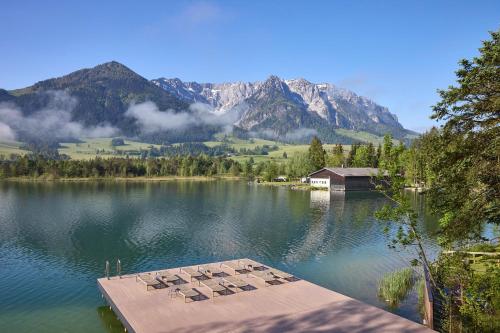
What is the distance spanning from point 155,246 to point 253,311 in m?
24.9

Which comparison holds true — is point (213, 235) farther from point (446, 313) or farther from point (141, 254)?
point (446, 313)

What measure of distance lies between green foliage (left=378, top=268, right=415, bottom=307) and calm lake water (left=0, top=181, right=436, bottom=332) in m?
0.70

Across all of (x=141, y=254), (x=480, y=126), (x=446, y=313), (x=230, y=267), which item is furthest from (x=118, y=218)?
(x=480, y=126)

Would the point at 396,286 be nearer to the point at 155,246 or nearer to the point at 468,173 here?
the point at 468,173


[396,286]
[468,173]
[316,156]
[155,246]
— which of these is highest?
[316,156]

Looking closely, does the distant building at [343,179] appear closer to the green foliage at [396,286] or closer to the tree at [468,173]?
the green foliage at [396,286]

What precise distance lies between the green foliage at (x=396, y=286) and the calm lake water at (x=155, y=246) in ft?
2.31

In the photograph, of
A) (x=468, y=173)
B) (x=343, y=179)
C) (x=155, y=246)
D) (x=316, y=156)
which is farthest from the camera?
(x=316, y=156)

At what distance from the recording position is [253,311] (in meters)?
23.7

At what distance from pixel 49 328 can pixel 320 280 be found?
1943 cm

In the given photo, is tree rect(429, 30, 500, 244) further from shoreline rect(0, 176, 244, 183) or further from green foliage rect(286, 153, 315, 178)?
shoreline rect(0, 176, 244, 183)

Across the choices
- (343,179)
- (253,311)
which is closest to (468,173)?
(253,311)

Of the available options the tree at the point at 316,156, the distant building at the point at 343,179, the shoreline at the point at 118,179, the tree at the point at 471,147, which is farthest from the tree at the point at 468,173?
the shoreline at the point at 118,179

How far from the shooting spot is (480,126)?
19453 mm
